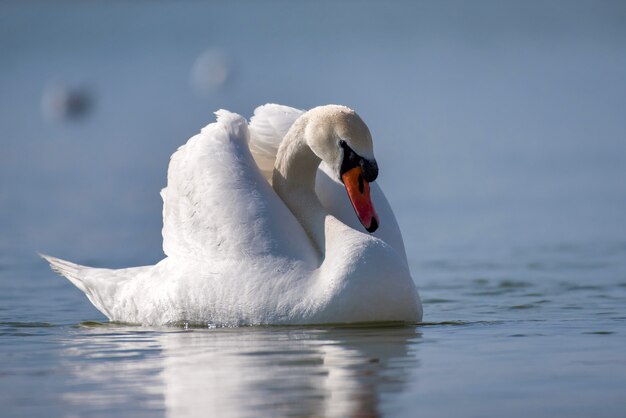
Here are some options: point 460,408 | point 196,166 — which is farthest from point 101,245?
point 460,408

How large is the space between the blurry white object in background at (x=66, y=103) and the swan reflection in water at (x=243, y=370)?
28.9m

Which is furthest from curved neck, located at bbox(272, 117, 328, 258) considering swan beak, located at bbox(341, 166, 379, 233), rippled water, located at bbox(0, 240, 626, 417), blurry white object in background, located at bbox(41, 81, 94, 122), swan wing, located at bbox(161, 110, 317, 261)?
blurry white object in background, located at bbox(41, 81, 94, 122)

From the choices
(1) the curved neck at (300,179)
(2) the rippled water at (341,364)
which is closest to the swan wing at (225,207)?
(1) the curved neck at (300,179)

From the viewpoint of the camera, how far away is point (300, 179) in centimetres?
949

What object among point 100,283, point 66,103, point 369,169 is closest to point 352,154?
point 369,169

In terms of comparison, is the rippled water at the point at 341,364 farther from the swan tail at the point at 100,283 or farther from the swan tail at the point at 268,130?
the swan tail at the point at 268,130

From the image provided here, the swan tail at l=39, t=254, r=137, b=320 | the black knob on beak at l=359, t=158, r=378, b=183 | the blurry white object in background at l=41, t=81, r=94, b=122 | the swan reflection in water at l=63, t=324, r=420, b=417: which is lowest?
the swan reflection in water at l=63, t=324, r=420, b=417

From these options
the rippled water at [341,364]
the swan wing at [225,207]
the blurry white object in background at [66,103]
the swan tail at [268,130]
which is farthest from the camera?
the blurry white object in background at [66,103]

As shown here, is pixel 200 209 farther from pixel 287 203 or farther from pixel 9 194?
pixel 9 194

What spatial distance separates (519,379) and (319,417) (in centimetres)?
127

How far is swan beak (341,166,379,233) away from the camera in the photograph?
28.5 ft

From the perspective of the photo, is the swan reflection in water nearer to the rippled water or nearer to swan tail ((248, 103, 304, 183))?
the rippled water

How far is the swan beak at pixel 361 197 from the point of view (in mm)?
8672

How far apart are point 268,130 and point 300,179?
0.65 m
